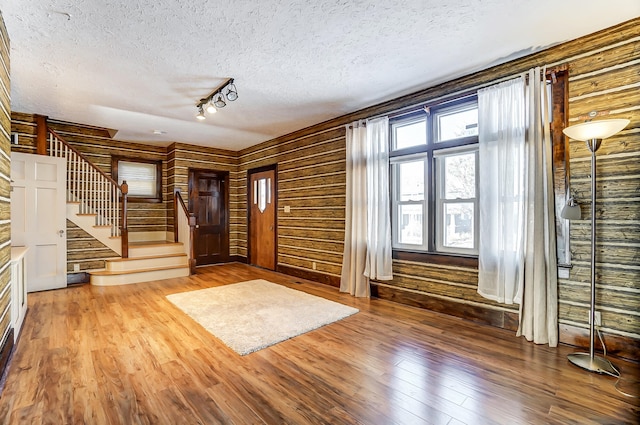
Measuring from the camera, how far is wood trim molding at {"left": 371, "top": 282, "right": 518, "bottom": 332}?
10.3 ft

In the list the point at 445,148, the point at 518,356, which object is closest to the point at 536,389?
the point at 518,356

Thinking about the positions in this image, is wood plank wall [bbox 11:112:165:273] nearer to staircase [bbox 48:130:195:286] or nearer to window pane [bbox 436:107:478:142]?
staircase [bbox 48:130:195:286]

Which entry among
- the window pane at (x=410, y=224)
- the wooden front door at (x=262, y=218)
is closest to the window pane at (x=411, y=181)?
the window pane at (x=410, y=224)

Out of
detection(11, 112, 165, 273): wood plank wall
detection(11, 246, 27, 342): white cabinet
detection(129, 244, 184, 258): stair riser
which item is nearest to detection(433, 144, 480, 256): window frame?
detection(11, 246, 27, 342): white cabinet

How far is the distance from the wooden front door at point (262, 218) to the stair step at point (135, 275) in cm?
153

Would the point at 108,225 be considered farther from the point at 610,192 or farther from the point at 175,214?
the point at 610,192

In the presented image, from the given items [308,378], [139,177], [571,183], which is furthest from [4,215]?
Result: [571,183]

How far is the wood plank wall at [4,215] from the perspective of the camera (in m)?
2.39

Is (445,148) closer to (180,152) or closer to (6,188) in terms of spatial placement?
(6,188)

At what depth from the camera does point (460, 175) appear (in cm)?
357

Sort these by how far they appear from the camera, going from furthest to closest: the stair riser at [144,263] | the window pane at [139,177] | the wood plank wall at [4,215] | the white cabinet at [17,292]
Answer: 1. the window pane at [139,177]
2. the stair riser at [144,263]
3. the white cabinet at [17,292]
4. the wood plank wall at [4,215]

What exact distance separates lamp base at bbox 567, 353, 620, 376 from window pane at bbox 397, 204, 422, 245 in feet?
6.07

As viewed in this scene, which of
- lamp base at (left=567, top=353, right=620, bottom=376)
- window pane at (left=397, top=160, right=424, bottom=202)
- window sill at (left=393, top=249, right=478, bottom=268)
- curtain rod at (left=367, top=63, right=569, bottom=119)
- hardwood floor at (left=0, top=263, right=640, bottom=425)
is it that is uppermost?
curtain rod at (left=367, top=63, right=569, bottom=119)

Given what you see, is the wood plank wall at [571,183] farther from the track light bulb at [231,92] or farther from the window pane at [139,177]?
the track light bulb at [231,92]
